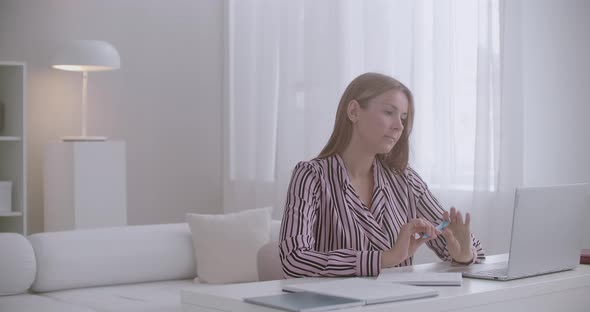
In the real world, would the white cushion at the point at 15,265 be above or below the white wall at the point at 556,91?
below

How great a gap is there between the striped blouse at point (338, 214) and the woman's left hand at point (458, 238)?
0.06m

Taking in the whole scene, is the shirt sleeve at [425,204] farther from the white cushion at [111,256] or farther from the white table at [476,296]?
the white cushion at [111,256]

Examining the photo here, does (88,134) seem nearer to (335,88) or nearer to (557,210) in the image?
(335,88)

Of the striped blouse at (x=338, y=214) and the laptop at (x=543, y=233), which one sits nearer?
the laptop at (x=543, y=233)

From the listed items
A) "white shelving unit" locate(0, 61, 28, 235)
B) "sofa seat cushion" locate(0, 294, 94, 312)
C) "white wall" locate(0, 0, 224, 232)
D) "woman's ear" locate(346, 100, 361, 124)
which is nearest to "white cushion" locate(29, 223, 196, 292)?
"sofa seat cushion" locate(0, 294, 94, 312)

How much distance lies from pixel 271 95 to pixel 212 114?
36.1 inches

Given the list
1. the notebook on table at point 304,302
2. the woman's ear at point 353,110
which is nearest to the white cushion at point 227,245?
the woman's ear at point 353,110

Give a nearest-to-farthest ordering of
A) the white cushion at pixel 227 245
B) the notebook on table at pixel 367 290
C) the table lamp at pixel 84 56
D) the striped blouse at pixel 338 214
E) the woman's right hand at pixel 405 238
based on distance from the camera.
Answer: the notebook on table at pixel 367 290 < the woman's right hand at pixel 405 238 < the striped blouse at pixel 338 214 < the white cushion at pixel 227 245 < the table lamp at pixel 84 56

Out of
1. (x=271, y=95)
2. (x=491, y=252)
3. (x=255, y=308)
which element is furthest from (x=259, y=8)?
(x=255, y=308)

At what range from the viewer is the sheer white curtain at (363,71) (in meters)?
4.54

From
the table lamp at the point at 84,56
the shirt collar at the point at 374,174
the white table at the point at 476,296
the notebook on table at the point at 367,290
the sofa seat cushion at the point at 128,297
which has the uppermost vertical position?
the table lamp at the point at 84,56

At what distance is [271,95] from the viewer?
627 centimetres

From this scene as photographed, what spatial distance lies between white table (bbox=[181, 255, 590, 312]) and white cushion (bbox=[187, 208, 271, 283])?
6.07 ft

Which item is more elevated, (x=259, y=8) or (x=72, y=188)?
→ (x=259, y=8)
